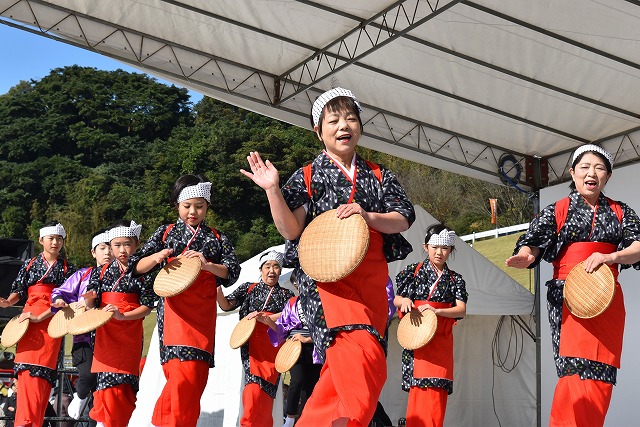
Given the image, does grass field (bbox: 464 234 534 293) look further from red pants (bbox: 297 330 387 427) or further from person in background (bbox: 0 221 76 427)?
red pants (bbox: 297 330 387 427)

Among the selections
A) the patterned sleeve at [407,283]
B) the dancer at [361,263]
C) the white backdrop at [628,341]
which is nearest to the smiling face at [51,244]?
the patterned sleeve at [407,283]

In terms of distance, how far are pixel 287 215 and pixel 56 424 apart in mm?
5408

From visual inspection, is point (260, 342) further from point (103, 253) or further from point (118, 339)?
point (118, 339)

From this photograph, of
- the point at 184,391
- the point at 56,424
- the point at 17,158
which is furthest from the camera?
the point at 17,158

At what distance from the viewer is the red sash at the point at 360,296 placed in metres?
3.35

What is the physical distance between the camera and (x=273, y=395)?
7371 millimetres

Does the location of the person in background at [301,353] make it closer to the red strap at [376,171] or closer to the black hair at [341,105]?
the red strap at [376,171]

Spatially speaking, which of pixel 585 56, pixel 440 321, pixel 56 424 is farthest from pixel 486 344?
pixel 56 424

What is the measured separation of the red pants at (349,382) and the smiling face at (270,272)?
428cm

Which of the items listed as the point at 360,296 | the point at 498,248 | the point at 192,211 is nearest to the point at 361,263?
the point at 360,296

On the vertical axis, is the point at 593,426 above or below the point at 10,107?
below

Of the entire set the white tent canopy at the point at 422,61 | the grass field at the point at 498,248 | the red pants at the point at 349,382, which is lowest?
the red pants at the point at 349,382

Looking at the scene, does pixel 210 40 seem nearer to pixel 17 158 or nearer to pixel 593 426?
pixel 593 426

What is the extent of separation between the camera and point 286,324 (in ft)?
23.7
